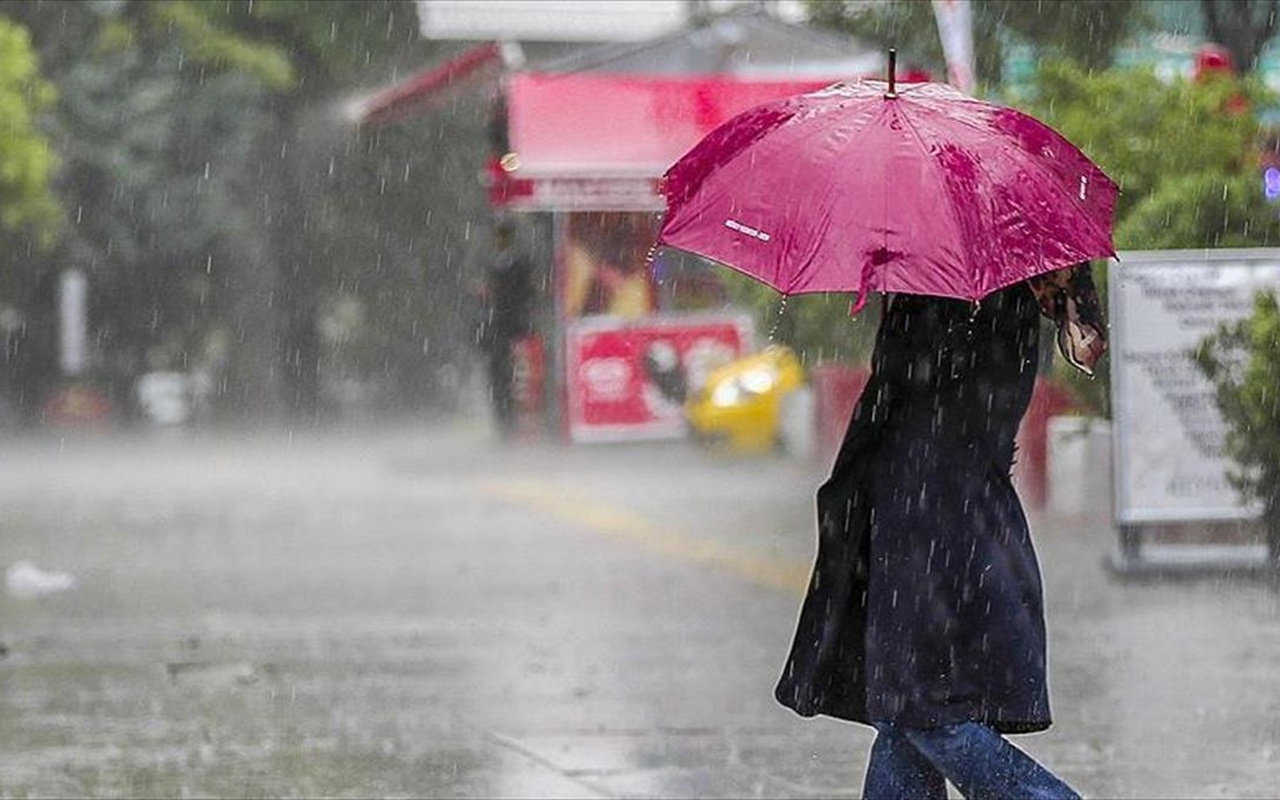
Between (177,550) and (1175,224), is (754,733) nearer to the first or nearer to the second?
(1175,224)

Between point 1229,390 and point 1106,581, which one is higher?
point 1229,390

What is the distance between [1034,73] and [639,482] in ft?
21.3

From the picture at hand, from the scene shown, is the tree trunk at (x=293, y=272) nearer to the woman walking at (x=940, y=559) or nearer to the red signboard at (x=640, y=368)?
the red signboard at (x=640, y=368)

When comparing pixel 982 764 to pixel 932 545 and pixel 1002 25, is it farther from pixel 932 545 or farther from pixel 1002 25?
pixel 1002 25

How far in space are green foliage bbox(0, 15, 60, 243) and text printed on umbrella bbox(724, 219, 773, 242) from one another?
2703cm

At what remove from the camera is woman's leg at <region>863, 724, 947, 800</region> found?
5.76 meters

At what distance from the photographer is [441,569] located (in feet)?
45.8

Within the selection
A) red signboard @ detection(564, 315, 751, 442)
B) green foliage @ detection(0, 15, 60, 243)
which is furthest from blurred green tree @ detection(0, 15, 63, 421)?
red signboard @ detection(564, 315, 751, 442)

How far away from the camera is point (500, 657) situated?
34.6ft

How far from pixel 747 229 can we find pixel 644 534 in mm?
10435

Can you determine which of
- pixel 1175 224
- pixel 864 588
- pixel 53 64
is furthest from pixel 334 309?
pixel 864 588

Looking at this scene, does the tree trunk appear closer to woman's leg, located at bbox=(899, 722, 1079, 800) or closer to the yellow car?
the yellow car

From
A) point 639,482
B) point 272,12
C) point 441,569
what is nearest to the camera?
point 441,569

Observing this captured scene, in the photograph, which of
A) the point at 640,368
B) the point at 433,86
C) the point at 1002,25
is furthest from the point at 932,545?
the point at 433,86
